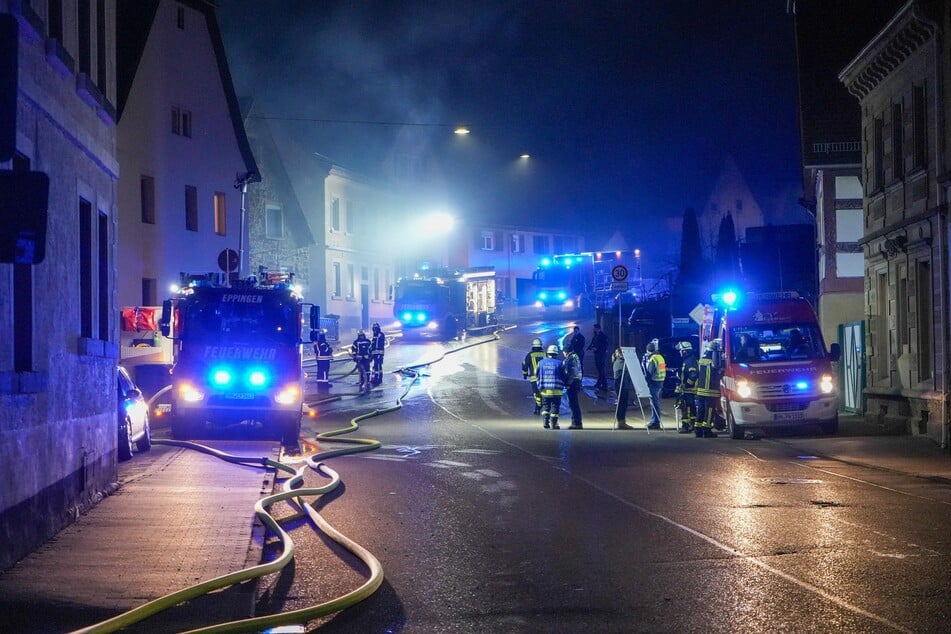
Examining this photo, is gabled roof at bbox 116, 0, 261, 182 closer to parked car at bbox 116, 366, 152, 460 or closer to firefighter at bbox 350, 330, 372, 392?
firefighter at bbox 350, 330, 372, 392

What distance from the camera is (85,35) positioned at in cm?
1254

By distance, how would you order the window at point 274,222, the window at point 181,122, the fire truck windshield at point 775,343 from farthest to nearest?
the window at point 274,222, the window at point 181,122, the fire truck windshield at point 775,343

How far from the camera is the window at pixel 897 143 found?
22844 millimetres

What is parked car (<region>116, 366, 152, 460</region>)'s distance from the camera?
16.1m

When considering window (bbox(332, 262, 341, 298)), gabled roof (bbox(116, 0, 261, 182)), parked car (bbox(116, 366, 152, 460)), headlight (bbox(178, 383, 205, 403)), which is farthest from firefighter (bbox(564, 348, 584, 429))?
window (bbox(332, 262, 341, 298))

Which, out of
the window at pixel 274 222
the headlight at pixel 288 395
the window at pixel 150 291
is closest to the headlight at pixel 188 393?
the headlight at pixel 288 395

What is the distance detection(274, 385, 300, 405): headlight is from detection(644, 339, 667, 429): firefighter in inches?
295

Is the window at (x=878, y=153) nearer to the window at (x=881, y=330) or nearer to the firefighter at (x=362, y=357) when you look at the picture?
the window at (x=881, y=330)

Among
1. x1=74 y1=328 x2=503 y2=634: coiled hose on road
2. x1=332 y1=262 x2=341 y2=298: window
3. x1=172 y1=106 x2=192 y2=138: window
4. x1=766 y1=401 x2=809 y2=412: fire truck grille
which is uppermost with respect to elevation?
x1=172 y1=106 x2=192 y2=138: window

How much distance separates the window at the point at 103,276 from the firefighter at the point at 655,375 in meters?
12.4

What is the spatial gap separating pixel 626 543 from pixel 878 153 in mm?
17835

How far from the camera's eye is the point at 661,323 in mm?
43531

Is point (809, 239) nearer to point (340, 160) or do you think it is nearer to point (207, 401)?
point (340, 160)

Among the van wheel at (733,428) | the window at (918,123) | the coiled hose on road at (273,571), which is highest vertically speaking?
the window at (918,123)
